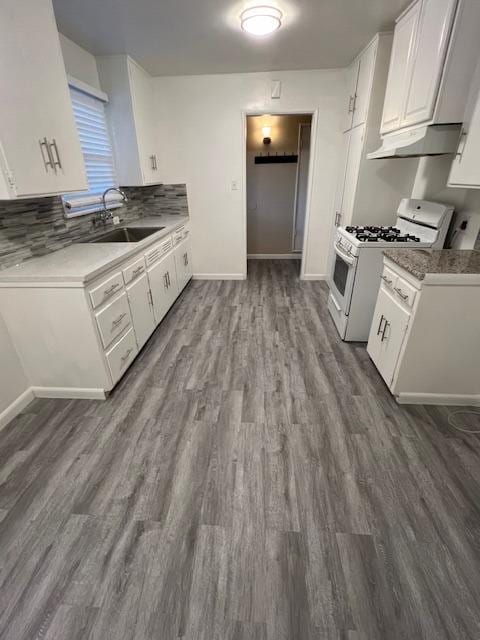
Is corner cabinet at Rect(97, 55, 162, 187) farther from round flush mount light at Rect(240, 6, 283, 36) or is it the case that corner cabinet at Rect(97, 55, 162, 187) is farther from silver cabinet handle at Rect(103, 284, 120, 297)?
silver cabinet handle at Rect(103, 284, 120, 297)

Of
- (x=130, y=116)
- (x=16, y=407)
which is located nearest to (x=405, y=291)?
(x=16, y=407)

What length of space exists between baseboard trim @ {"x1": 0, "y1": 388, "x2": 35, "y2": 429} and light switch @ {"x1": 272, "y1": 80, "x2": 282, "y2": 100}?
3.82 meters

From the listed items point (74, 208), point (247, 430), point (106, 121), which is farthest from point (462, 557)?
point (106, 121)

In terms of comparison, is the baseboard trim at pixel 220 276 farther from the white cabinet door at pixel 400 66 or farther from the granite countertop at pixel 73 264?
the white cabinet door at pixel 400 66

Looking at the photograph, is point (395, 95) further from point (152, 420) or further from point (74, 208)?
point (152, 420)

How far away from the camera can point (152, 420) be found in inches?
74.9

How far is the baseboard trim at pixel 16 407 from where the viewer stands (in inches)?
73.2

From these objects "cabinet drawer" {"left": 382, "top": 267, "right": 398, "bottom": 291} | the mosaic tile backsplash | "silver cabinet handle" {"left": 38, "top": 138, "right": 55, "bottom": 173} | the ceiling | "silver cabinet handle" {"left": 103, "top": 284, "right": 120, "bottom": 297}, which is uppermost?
the ceiling

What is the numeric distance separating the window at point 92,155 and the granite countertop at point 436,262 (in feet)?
8.39

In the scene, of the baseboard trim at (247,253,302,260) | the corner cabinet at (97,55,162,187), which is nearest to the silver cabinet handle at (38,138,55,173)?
the corner cabinet at (97,55,162,187)

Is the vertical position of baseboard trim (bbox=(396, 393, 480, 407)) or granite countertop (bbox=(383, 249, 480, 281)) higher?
granite countertop (bbox=(383, 249, 480, 281))

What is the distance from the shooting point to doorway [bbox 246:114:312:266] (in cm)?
446

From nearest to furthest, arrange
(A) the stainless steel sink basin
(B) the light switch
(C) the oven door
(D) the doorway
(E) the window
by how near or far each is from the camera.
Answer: (C) the oven door, (E) the window, (A) the stainless steel sink basin, (B) the light switch, (D) the doorway

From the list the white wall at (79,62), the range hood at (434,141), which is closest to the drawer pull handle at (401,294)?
the range hood at (434,141)
